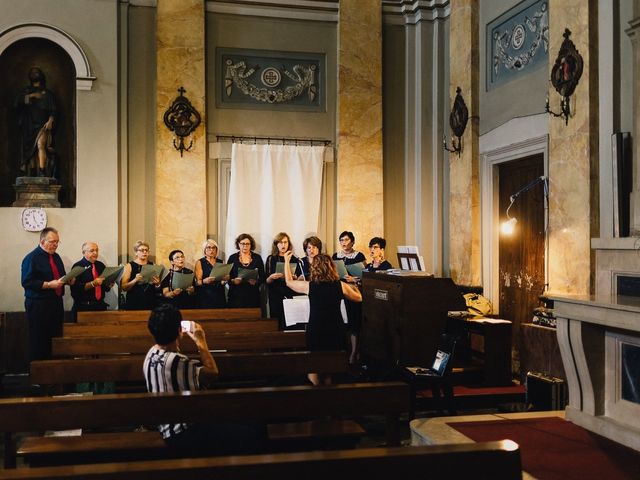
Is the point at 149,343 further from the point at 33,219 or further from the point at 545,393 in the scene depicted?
the point at 33,219

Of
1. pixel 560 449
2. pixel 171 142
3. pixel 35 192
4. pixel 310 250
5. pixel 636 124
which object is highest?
pixel 171 142

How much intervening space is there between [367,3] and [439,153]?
2.21 m

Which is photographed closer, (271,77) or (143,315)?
(143,315)

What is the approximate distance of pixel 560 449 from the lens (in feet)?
12.3

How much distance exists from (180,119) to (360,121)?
2339mm

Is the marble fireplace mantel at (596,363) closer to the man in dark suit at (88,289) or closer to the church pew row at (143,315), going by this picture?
the church pew row at (143,315)

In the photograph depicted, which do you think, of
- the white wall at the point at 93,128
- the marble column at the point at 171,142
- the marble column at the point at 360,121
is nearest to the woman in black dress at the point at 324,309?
the marble column at the point at 171,142

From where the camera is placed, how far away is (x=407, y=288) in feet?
19.5

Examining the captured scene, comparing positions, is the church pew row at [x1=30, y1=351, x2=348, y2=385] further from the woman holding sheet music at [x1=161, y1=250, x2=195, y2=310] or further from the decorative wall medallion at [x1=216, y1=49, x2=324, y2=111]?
the decorative wall medallion at [x1=216, y1=49, x2=324, y2=111]

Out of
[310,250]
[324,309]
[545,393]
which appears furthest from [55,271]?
[545,393]

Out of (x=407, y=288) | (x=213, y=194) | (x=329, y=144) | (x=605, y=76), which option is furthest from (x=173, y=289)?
(x=605, y=76)

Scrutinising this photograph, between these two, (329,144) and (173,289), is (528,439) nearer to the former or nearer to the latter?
(173,289)

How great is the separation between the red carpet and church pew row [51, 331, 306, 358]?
1.59 meters

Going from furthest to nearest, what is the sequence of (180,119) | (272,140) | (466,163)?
1. (272,140)
2. (180,119)
3. (466,163)
